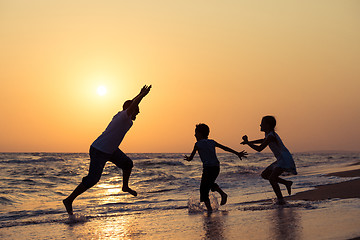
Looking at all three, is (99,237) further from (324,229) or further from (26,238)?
(324,229)

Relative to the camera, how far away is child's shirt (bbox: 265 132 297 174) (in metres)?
7.00

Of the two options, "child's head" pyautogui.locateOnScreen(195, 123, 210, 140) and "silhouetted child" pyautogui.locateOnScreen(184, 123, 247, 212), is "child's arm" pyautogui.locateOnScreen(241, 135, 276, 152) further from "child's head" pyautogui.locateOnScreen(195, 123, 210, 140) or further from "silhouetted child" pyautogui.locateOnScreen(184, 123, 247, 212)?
"child's head" pyautogui.locateOnScreen(195, 123, 210, 140)

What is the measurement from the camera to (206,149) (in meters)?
6.97

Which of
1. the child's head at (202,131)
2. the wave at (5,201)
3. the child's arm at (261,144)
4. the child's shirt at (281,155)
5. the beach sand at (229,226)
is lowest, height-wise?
the wave at (5,201)

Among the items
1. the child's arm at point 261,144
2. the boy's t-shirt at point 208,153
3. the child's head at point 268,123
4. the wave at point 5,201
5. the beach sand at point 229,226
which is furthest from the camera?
the wave at point 5,201

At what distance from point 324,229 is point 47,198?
989 centimetres

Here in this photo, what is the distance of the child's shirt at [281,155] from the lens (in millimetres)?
6996

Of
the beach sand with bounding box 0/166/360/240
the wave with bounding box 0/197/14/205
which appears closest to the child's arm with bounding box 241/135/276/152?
the beach sand with bounding box 0/166/360/240

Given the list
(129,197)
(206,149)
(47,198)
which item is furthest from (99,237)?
(47,198)

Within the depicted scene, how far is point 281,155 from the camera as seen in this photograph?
7043 mm

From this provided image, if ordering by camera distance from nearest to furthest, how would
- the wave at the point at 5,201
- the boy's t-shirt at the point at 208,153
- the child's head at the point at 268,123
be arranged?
the boy's t-shirt at the point at 208,153
the child's head at the point at 268,123
the wave at the point at 5,201

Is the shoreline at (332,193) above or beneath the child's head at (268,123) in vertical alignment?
beneath

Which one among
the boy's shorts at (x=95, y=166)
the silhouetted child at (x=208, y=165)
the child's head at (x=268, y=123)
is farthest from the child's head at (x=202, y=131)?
the boy's shorts at (x=95, y=166)

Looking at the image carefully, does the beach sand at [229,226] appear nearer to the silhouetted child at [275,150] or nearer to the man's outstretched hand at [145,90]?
the silhouetted child at [275,150]
